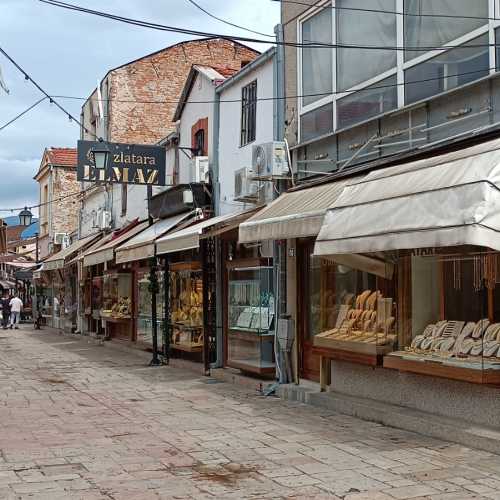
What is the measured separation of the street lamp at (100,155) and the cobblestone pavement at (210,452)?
6402 millimetres

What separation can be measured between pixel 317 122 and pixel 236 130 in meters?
3.28

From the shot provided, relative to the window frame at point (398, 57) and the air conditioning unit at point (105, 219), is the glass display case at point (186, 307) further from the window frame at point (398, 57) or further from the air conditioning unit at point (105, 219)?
the air conditioning unit at point (105, 219)

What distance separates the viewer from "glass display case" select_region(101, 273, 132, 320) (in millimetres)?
21391

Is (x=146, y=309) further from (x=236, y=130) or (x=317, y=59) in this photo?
(x=317, y=59)

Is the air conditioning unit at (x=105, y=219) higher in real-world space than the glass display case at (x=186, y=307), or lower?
higher

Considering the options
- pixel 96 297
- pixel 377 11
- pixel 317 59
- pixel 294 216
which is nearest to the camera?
pixel 294 216

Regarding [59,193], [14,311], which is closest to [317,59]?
[59,193]

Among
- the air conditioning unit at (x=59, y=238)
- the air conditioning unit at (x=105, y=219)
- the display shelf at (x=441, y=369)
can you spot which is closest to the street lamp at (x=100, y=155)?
the air conditioning unit at (x=105, y=219)

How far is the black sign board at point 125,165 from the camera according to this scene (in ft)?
56.5

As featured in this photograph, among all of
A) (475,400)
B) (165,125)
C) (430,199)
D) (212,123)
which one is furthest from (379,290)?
(165,125)

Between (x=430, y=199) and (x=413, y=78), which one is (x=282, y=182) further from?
(x=430, y=199)

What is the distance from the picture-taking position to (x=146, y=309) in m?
19.2

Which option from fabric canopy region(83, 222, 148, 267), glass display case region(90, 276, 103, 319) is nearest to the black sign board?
fabric canopy region(83, 222, 148, 267)

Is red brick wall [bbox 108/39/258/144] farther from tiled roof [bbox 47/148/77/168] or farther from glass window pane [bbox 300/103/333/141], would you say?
glass window pane [bbox 300/103/333/141]
